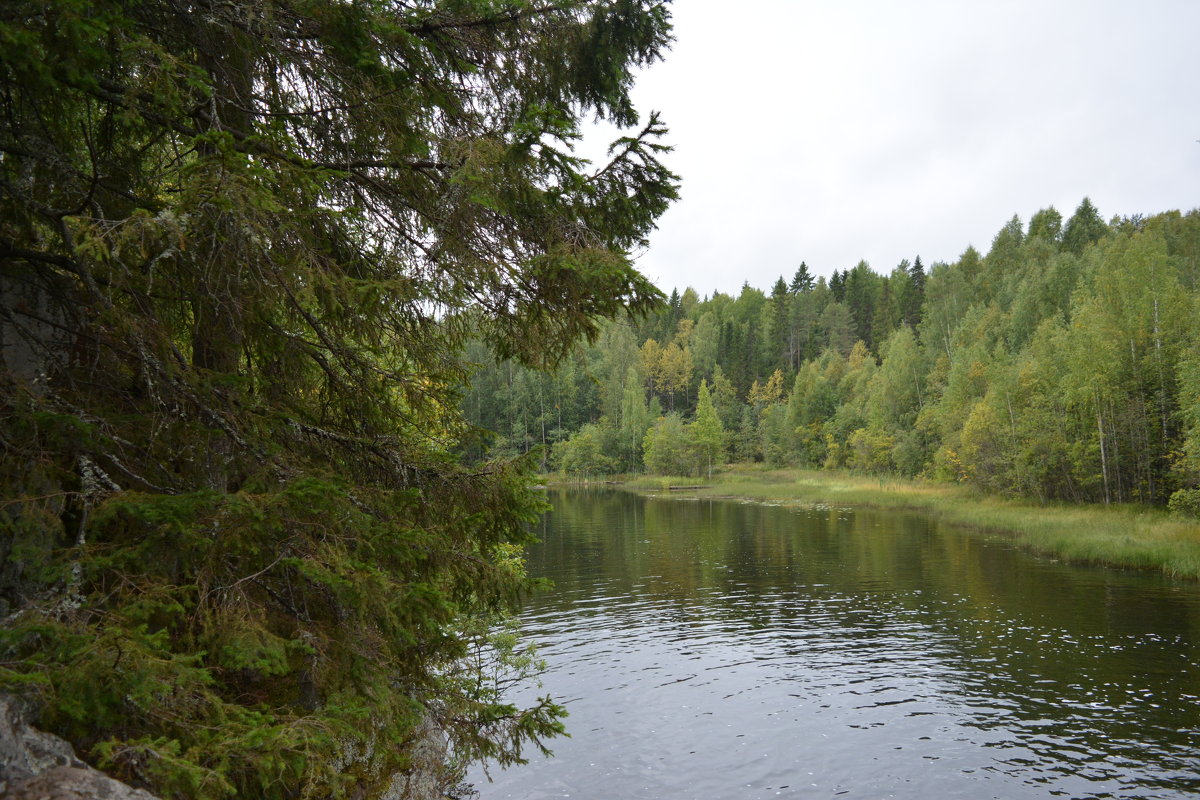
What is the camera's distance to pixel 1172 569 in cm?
2264

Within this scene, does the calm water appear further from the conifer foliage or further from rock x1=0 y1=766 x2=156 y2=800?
rock x1=0 y1=766 x2=156 y2=800

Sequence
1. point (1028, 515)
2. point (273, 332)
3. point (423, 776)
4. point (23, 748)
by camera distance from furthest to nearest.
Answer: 1. point (1028, 515)
2. point (423, 776)
3. point (273, 332)
4. point (23, 748)

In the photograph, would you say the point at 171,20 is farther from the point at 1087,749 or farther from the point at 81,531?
the point at 1087,749

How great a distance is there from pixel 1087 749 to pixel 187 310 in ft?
45.8

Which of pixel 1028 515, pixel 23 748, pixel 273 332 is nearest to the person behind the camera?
pixel 23 748

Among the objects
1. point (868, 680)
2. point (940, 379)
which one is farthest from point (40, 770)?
point (940, 379)

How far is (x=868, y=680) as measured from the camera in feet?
49.0

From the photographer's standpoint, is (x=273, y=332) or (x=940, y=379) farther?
(x=940, y=379)

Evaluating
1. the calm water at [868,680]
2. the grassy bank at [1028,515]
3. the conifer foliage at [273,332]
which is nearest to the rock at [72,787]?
the conifer foliage at [273,332]

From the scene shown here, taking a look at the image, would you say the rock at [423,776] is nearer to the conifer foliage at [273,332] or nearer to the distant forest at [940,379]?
the conifer foliage at [273,332]

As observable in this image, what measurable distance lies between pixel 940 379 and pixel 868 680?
180 ft

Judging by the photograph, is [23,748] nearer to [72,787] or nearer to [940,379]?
[72,787]

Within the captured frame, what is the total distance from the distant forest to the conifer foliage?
1.10 metres

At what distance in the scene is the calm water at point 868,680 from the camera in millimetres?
10844
